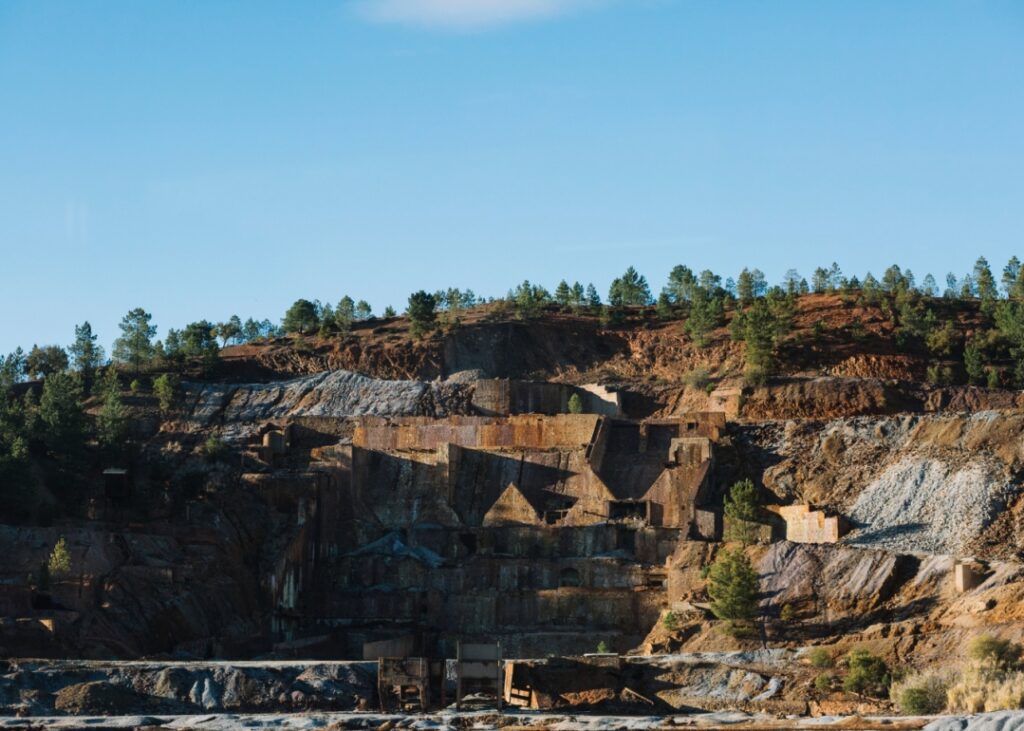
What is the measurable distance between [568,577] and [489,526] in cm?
613

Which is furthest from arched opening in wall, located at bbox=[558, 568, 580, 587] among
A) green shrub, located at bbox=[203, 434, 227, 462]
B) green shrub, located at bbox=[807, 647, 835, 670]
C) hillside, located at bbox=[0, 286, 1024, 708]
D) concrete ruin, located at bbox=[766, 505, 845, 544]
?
green shrub, located at bbox=[203, 434, 227, 462]

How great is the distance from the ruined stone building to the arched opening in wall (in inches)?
2.3

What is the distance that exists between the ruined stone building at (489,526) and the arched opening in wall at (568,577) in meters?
0.06

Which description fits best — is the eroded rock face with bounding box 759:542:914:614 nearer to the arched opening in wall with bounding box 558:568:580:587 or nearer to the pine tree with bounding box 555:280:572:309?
A: the arched opening in wall with bounding box 558:568:580:587

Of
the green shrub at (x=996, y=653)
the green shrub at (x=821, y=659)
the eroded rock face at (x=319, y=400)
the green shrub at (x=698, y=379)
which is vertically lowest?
the green shrub at (x=821, y=659)

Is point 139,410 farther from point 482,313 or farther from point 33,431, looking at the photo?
point 482,313

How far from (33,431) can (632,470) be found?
27.5 metres

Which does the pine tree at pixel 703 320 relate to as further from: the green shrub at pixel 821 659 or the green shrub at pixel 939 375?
the green shrub at pixel 821 659

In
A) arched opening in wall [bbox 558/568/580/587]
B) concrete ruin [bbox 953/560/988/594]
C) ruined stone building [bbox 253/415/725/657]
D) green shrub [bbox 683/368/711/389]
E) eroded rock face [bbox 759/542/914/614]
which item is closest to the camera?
concrete ruin [bbox 953/560/988/594]

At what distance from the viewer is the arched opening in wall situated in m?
92.3

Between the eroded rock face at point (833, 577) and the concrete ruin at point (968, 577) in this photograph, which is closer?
the concrete ruin at point (968, 577)

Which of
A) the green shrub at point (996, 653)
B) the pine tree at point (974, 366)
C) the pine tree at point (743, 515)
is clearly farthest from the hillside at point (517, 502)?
the green shrub at point (996, 653)

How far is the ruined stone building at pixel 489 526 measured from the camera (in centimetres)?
9050

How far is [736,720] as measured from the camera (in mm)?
66688
